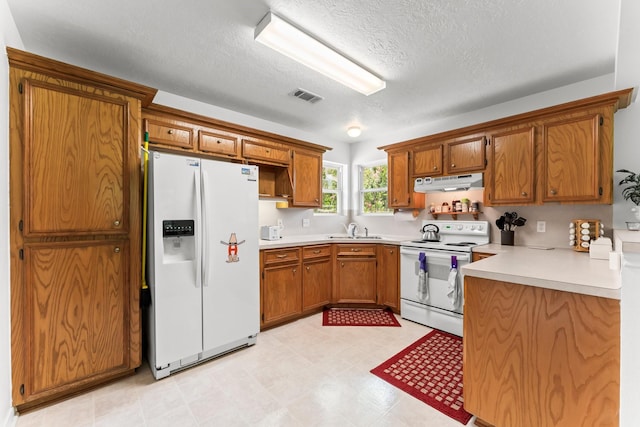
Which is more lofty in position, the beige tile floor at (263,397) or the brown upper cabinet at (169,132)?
the brown upper cabinet at (169,132)

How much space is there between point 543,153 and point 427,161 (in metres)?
1.15

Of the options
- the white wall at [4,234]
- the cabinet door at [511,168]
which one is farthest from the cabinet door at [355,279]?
the white wall at [4,234]

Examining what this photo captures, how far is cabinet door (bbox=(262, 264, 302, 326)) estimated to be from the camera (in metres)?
2.96

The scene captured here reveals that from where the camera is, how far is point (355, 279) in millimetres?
3592

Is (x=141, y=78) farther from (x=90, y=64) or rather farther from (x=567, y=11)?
(x=567, y=11)

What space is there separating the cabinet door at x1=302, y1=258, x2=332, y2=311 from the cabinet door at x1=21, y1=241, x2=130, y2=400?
1.79 meters

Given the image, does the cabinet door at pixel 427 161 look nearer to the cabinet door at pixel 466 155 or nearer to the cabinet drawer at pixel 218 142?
the cabinet door at pixel 466 155

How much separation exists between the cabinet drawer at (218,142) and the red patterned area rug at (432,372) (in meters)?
2.54

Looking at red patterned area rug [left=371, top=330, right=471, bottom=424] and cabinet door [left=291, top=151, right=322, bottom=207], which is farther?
cabinet door [left=291, top=151, right=322, bottom=207]

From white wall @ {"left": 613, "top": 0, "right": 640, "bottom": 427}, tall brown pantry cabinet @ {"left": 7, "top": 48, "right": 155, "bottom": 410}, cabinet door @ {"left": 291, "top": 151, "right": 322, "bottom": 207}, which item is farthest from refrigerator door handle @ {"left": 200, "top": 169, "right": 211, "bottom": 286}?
white wall @ {"left": 613, "top": 0, "right": 640, "bottom": 427}

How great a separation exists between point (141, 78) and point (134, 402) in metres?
2.64

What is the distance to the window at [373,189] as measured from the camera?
4.44 metres

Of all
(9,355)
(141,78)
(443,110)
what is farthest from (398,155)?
(9,355)

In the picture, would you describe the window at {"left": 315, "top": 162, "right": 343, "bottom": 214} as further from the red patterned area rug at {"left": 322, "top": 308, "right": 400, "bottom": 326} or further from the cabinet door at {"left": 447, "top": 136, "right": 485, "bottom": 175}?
the cabinet door at {"left": 447, "top": 136, "right": 485, "bottom": 175}
